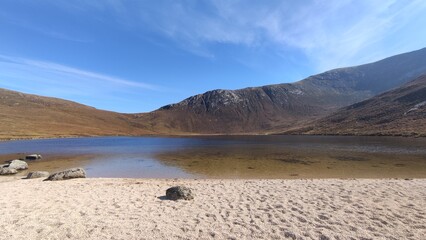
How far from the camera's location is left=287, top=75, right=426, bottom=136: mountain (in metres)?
101

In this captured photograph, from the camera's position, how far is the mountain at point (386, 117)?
10056 centimetres

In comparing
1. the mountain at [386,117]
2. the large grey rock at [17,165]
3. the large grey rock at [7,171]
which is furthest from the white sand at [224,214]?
the mountain at [386,117]

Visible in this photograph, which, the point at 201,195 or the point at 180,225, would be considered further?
the point at 201,195

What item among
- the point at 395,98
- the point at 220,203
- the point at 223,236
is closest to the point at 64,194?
the point at 220,203

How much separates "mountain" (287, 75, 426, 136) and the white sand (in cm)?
8801

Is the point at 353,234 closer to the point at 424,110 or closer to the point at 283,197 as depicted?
the point at 283,197

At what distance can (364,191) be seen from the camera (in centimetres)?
1536

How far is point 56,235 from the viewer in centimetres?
932

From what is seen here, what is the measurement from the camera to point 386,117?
123 m

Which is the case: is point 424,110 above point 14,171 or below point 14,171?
above

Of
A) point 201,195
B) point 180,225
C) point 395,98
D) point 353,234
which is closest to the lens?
point 353,234

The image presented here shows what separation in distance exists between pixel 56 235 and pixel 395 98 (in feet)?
555

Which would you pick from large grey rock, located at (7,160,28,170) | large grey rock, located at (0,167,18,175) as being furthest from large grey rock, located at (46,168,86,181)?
large grey rock, located at (7,160,28,170)

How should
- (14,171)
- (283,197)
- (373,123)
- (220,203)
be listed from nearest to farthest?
1. (220,203)
2. (283,197)
3. (14,171)
4. (373,123)
